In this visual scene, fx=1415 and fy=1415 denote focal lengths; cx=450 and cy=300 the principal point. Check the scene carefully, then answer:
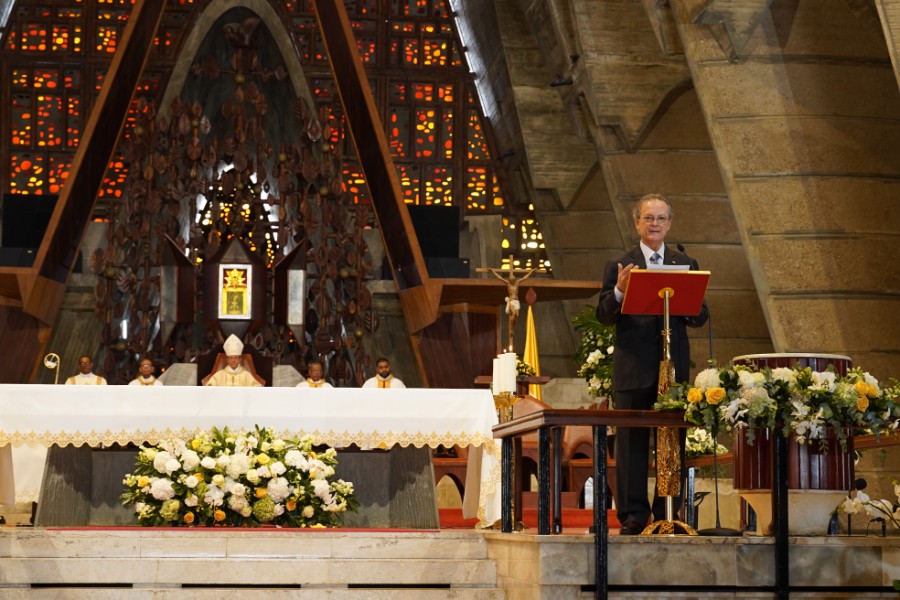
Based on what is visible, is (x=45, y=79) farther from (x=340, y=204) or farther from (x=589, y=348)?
(x=589, y=348)

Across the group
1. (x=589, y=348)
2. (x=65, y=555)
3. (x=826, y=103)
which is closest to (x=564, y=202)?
(x=589, y=348)

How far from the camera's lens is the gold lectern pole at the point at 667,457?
522cm

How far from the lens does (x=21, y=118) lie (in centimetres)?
1869

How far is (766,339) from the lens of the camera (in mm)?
13891

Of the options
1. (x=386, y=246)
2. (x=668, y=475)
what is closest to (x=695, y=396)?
(x=668, y=475)

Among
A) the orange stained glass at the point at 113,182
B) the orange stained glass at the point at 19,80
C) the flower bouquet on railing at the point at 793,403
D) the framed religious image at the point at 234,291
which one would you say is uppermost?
the orange stained glass at the point at 19,80

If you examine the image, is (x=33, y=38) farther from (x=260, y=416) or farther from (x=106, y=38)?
(x=260, y=416)

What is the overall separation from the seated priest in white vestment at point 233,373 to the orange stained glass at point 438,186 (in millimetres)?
8638

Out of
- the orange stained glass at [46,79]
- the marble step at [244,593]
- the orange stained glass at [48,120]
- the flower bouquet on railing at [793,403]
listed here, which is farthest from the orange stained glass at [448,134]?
the flower bouquet on railing at [793,403]

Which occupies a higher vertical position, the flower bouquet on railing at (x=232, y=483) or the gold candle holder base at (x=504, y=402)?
the gold candle holder base at (x=504, y=402)

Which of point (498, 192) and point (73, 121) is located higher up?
point (73, 121)

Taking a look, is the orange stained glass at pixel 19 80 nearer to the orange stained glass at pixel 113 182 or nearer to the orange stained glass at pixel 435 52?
the orange stained glass at pixel 113 182

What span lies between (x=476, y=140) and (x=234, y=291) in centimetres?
647

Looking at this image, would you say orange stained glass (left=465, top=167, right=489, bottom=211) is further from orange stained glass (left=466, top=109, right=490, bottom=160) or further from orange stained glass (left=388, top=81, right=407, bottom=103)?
orange stained glass (left=388, top=81, right=407, bottom=103)
